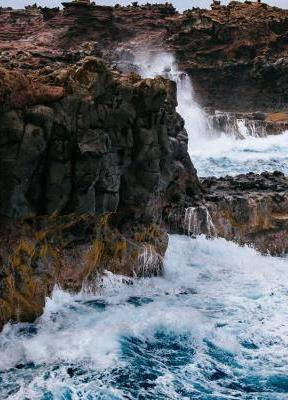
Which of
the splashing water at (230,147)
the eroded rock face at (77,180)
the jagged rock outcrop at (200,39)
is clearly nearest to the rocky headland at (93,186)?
the eroded rock face at (77,180)

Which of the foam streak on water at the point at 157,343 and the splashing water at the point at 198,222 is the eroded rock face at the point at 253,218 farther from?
the foam streak on water at the point at 157,343

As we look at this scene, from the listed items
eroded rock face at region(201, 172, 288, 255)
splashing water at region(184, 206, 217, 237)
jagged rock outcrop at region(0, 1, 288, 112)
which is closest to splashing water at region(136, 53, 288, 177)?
jagged rock outcrop at region(0, 1, 288, 112)

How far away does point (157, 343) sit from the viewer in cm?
1731

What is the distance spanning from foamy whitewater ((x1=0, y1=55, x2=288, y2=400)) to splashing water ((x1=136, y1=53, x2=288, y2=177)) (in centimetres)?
2592

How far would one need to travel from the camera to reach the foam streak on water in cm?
1455

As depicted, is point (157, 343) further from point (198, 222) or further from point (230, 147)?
point (230, 147)

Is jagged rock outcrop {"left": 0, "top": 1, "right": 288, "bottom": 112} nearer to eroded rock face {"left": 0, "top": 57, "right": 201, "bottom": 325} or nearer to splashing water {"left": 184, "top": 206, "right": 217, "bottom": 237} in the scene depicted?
splashing water {"left": 184, "top": 206, "right": 217, "bottom": 237}

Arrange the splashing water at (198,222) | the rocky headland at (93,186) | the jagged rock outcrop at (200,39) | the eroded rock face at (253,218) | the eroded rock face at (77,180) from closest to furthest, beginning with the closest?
the eroded rock face at (77,180), the rocky headland at (93,186), the splashing water at (198,222), the eroded rock face at (253,218), the jagged rock outcrop at (200,39)

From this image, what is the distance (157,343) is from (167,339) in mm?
409

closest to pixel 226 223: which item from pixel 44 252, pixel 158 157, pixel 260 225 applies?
pixel 260 225

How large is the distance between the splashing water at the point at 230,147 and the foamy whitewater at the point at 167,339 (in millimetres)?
25922

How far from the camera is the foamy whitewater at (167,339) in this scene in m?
14.6

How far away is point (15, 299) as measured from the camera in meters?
17.2

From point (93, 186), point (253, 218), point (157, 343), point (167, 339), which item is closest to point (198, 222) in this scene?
point (253, 218)
